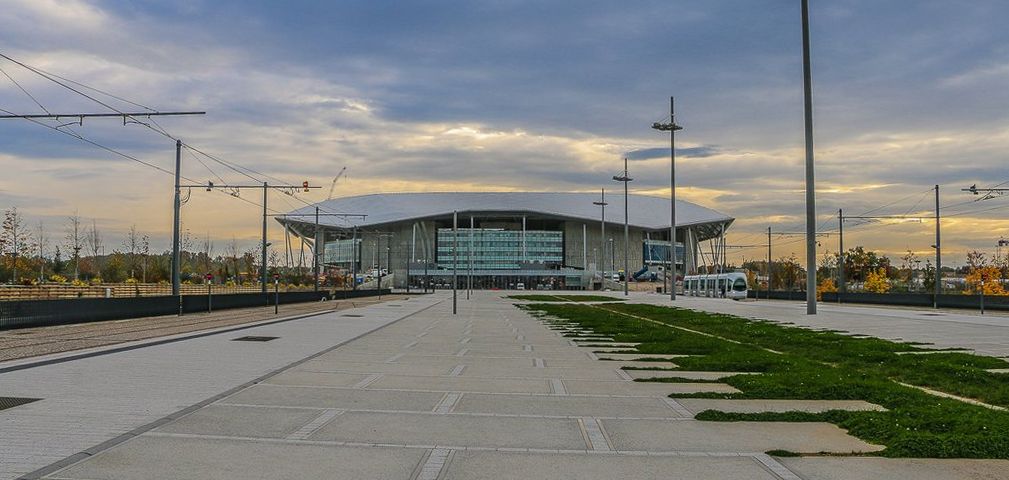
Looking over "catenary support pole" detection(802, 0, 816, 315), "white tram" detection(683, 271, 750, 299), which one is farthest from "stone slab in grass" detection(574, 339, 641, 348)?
"white tram" detection(683, 271, 750, 299)

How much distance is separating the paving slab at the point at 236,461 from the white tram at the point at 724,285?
8335 centimetres

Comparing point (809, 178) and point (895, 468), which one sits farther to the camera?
point (809, 178)

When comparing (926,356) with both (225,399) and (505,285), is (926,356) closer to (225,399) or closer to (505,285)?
(225,399)

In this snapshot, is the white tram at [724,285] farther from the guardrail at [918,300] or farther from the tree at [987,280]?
the tree at [987,280]

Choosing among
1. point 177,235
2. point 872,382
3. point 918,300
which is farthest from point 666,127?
point 872,382

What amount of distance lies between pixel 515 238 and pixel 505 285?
11169 mm

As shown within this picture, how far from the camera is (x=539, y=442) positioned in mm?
9016

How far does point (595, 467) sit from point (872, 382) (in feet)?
25.5

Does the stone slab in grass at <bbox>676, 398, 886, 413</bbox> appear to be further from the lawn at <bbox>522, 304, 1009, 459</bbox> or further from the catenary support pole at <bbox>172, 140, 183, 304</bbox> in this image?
the catenary support pole at <bbox>172, 140, 183, 304</bbox>

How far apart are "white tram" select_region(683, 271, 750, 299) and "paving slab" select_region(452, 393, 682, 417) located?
257 feet

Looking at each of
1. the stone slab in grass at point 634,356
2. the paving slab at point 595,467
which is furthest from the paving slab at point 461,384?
the stone slab in grass at point 634,356

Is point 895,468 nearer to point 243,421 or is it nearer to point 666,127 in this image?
point 243,421

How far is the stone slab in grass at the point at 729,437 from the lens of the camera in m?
8.69

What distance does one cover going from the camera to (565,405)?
11875 mm
